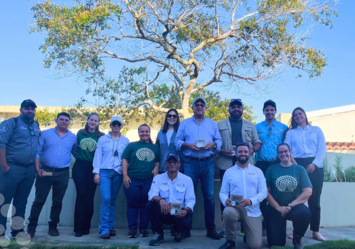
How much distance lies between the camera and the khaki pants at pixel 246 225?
16.1ft

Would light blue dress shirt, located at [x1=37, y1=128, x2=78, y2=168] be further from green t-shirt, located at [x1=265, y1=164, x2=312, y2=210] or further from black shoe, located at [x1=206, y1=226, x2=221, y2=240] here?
green t-shirt, located at [x1=265, y1=164, x2=312, y2=210]

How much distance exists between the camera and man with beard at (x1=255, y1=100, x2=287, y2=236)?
5.79 meters

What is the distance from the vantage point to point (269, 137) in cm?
585

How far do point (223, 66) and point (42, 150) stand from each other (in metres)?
8.07

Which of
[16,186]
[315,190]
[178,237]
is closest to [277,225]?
[315,190]

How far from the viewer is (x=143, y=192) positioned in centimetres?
579

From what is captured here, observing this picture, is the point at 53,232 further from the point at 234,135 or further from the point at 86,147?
the point at 234,135

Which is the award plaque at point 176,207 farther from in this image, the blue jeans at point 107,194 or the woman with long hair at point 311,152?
the woman with long hair at point 311,152

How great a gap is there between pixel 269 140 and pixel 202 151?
3.88 ft

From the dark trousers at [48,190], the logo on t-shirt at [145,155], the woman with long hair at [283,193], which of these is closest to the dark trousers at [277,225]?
the woman with long hair at [283,193]

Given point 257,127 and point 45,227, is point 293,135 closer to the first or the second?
point 257,127

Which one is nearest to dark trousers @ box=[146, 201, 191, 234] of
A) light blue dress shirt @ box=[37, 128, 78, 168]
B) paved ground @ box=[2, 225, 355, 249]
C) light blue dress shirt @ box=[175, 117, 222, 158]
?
paved ground @ box=[2, 225, 355, 249]

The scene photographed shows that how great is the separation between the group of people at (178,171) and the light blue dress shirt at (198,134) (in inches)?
0.7

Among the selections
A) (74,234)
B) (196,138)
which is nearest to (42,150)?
(74,234)
